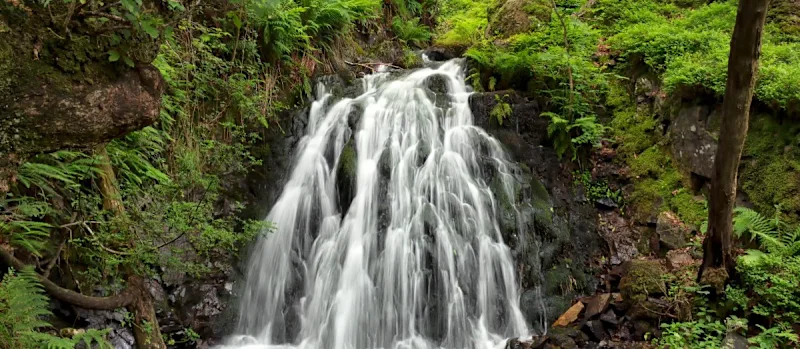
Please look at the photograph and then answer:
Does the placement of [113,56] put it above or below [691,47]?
below

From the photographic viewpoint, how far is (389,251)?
6.42 meters

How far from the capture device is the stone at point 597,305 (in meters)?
5.60

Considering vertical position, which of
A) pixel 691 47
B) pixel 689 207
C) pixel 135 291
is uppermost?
pixel 691 47

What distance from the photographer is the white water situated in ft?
19.5

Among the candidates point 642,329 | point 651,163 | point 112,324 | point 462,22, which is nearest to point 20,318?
point 112,324

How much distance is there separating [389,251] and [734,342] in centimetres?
398

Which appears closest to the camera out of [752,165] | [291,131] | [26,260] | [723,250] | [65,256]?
[26,260]

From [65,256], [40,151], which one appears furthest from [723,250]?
[65,256]

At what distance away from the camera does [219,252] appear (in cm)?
621

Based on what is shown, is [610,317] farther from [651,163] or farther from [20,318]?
[20,318]

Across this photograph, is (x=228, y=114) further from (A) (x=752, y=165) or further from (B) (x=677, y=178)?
(A) (x=752, y=165)

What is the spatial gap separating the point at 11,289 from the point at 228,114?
14.9 ft

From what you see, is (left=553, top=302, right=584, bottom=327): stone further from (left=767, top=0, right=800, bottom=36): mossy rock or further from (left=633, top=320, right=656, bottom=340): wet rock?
(left=767, top=0, right=800, bottom=36): mossy rock

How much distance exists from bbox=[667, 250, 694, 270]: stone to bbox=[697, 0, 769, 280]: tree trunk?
495 mm
